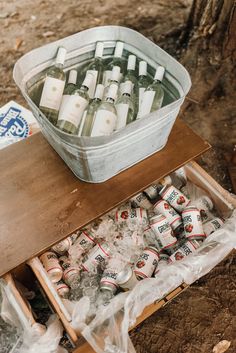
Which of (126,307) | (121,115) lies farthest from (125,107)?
(126,307)

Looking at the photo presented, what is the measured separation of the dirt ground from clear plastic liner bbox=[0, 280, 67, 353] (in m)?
0.46

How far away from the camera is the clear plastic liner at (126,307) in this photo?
0.99 metres

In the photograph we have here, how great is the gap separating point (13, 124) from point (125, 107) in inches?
27.9

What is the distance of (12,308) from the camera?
1.07m

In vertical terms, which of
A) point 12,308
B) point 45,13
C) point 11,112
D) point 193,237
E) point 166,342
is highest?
point 45,13

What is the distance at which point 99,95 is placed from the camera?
1.19 metres

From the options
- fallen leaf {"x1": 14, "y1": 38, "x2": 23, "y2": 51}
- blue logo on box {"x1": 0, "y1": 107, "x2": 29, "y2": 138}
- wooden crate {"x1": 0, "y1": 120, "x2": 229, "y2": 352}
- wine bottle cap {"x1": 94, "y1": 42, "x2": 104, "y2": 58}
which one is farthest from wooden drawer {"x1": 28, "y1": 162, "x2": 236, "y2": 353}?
fallen leaf {"x1": 14, "y1": 38, "x2": 23, "y2": 51}

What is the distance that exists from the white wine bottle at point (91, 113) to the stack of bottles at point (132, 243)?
37 centimetres

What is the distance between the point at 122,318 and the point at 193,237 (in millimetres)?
381

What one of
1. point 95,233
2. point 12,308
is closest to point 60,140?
point 95,233

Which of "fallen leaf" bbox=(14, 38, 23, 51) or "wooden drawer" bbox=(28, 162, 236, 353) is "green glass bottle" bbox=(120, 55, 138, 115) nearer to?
"wooden drawer" bbox=(28, 162, 236, 353)

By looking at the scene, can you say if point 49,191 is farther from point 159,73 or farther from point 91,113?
point 159,73

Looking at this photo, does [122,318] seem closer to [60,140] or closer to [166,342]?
[166,342]

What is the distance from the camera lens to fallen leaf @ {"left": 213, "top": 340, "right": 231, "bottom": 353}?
134 cm
